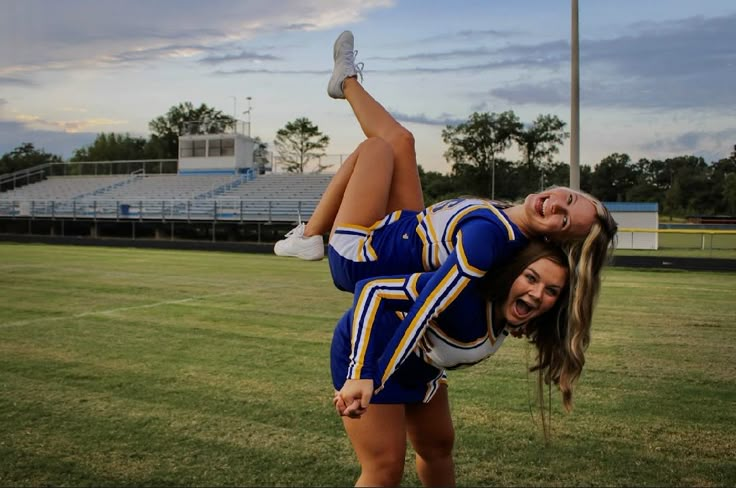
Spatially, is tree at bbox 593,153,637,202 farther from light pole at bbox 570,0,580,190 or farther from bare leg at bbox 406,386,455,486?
bare leg at bbox 406,386,455,486

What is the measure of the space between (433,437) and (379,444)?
0.37 m

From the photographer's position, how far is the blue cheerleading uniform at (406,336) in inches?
74.7

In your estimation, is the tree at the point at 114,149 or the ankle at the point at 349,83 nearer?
the ankle at the point at 349,83

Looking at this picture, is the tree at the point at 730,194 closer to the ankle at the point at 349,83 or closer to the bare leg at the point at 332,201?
the ankle at the point at 349,83

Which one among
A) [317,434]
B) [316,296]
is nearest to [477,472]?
[317,434]

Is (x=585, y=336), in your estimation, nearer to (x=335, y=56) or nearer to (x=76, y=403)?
(x=335, y=56)

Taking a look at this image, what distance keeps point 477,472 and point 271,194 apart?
2719 centimetres

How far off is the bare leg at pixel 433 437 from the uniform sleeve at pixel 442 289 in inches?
22.4

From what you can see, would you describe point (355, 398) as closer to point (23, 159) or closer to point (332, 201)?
point (332, 201)

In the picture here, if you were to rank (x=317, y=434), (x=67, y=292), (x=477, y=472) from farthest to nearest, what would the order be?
(x=67, y=292), (x=317, y=434), (x=477, y=472)

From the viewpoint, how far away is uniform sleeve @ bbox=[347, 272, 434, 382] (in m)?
1.93

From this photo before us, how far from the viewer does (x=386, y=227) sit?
86.7 inches

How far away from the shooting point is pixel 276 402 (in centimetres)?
476

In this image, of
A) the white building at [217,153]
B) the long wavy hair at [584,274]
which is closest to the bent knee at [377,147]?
the long wavy hair at [584,274]
